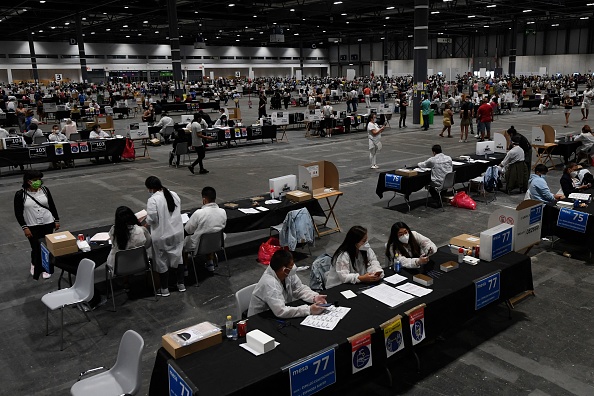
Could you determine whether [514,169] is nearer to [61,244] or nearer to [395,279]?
[395,279]

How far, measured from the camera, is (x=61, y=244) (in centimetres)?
643

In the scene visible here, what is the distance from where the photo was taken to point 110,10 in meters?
35.6

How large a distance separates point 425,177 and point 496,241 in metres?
5.26

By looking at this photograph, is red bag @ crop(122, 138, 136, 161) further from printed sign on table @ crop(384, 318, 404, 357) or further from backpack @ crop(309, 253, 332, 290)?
printed sign on table @ crop(384, 318, 404, 357)

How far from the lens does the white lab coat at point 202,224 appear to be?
7.05m

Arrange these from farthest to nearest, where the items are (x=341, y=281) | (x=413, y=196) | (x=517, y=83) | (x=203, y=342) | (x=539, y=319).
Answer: (x=517, y=83) → (x=413, y=196) → (x=539, y=319) → (x=341, y=281) → (x=203, y=342)

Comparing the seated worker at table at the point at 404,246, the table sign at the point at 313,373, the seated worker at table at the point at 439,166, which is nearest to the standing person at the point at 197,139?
the seated worker at table at the point at 439,166

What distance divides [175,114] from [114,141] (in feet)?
58.1

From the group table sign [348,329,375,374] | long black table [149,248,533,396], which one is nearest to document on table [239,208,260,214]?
long black table [149,248,533,396]

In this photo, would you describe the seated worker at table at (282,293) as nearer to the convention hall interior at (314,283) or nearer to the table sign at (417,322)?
the convention hall interior at (314,283)

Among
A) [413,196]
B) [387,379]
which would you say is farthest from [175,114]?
[387,379]

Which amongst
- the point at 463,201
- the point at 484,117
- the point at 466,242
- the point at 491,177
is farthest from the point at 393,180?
the point at 484,117

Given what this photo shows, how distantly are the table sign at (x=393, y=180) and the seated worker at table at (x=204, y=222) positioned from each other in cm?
477

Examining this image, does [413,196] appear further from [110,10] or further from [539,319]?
[110,10]
